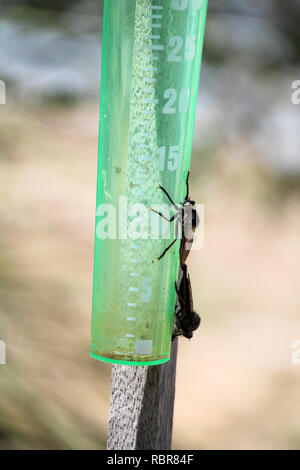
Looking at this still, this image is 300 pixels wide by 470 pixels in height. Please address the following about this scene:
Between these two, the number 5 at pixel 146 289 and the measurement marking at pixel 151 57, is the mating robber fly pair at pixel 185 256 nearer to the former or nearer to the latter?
the number 5 at pixel 146 289

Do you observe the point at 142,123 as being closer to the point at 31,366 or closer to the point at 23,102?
the point at 23,102

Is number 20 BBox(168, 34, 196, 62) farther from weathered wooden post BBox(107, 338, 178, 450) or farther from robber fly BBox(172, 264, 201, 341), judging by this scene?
weathered wooden post BBox(107, 338, 178, 450)

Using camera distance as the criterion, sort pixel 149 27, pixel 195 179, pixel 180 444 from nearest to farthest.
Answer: pixel 149 27 → pixel 195 179 → pixel 180 444

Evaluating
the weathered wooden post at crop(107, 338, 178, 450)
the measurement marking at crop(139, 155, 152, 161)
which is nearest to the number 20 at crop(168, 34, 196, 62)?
the measurement marking at crop(139, 155, 152, 161)

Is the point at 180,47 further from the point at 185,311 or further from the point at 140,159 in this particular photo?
the point at 185,311

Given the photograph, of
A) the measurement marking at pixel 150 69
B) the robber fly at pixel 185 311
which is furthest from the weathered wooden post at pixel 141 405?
the measurement marking at pixel 150 69

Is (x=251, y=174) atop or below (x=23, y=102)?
below

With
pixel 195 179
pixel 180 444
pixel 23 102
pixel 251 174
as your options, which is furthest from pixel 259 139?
pixel 180 444
